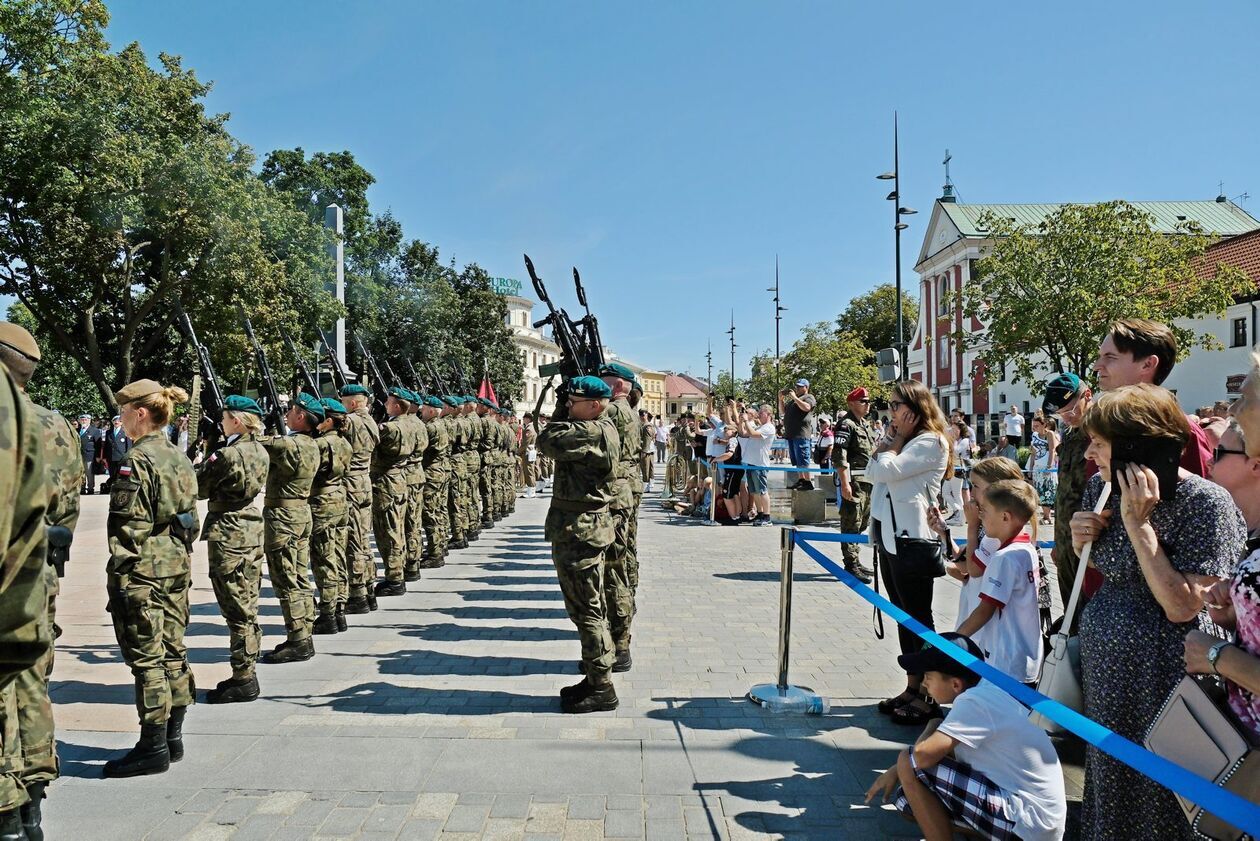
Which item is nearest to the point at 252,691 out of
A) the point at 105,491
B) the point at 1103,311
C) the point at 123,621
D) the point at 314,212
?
the point at 123,621

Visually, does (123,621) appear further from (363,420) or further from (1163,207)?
(1163,207)

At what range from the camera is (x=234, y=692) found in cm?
558

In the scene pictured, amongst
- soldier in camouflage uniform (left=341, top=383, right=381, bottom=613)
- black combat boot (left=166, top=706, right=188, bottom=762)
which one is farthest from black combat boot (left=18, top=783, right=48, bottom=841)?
soldier in camouflage uniform (left=341, top=383, right=381, bottom=613)

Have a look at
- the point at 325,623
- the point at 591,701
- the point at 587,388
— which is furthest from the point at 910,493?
the point at 325,623

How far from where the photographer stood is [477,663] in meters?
6.61

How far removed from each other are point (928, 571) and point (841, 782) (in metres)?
1.49

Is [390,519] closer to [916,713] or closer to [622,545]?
[622,545]

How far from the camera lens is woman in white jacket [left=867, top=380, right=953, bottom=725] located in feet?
17.3

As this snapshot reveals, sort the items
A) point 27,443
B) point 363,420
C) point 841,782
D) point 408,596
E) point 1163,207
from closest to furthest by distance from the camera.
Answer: point 27,443
point 841,782
point 363,420
point 408,596
point 1163,207

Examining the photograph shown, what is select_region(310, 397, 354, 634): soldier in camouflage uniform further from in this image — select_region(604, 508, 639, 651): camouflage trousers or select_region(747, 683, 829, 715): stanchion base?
select_region(747, 683, 829, 715): stanchion base

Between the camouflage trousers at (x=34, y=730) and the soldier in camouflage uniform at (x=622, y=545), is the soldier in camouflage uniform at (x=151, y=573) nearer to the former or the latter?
the camouflage trousers at (x=34, y=730)

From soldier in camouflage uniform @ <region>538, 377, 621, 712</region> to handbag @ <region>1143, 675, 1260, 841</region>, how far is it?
3.43 meters

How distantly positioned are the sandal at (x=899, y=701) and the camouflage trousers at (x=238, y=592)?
398 cm

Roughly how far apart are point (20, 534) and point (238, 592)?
13.4 ft
